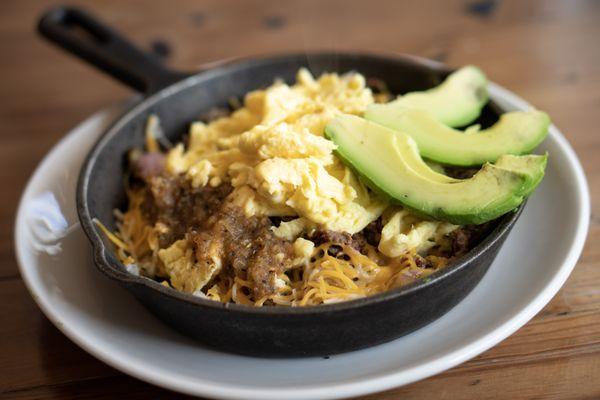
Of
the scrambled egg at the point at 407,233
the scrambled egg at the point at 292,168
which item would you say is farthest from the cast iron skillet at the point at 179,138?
the scrambled egg at the point at 292,168

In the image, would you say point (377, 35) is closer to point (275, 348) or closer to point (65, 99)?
point (65, 99)

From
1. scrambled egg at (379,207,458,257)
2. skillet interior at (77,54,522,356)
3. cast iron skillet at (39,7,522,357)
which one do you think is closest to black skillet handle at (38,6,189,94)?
cast iron skillet at (39,7,522,357)

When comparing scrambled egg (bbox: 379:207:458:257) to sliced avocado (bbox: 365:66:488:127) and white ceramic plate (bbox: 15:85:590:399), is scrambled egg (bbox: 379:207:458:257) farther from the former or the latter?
sliced avocado (bbox: 365:66:488:127)

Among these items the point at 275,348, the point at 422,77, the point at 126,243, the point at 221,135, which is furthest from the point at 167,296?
the point at 422,77

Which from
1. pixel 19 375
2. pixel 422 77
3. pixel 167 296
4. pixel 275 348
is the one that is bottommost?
pixel 19 375

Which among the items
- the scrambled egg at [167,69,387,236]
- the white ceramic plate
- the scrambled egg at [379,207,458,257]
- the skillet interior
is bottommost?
the white ceramic plate
